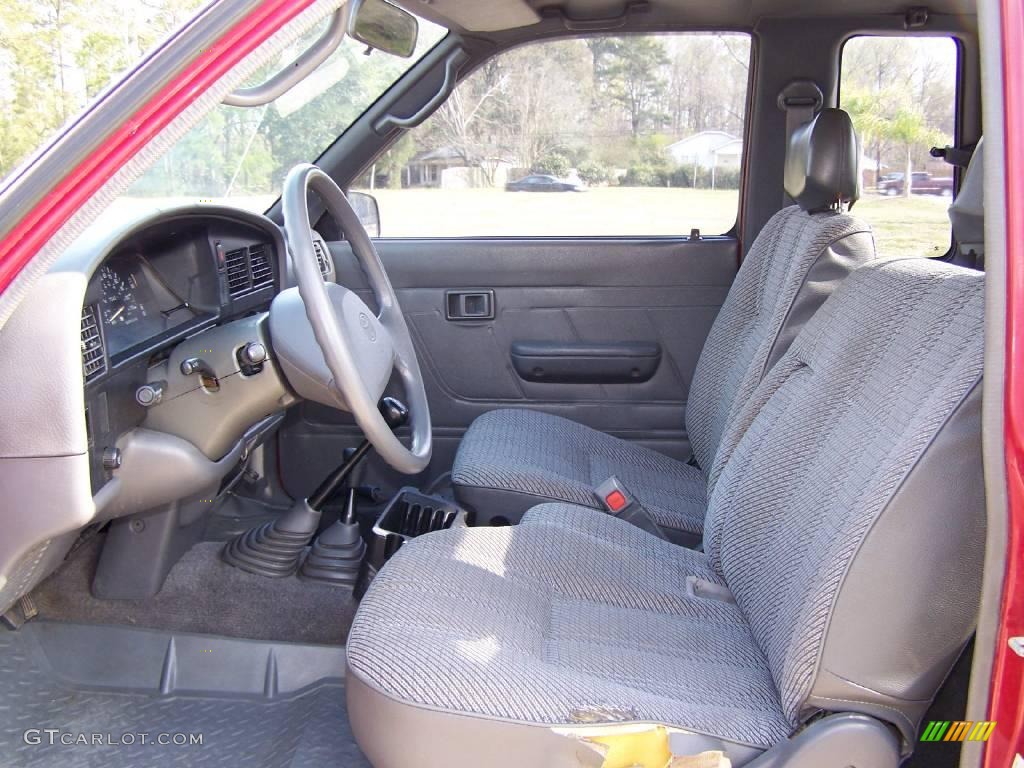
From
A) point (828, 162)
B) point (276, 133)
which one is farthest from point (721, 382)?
point (276, 133)

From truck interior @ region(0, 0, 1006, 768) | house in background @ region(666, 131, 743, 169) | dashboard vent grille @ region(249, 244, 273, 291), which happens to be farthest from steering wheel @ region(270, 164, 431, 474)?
house in background @ region(666, 131, 743, 169)

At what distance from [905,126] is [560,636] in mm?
1770

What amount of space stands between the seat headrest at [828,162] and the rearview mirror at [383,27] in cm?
84

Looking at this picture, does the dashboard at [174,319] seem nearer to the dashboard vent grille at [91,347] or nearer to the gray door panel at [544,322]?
the dashboard vent grille at [91,347]

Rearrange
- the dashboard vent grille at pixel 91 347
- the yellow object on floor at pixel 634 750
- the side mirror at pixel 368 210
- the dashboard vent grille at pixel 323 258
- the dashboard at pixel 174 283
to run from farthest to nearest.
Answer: the side mirror at pixel 368 210 → the dashboard vent grille at pixel 323 258 → the dashboard at pixel 174 283 → the dashboard vent grille at pixel 91 347 → the yellow object on floor at pixel 634 750

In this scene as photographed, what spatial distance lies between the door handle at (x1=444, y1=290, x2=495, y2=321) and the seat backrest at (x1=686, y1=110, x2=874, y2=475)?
0.80m

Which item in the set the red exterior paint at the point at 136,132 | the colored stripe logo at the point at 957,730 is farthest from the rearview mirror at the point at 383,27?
the colored stripe logo at the point at 957,730

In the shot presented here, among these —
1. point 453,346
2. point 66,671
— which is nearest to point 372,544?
point 66,671

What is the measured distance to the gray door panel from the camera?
8.73 ft

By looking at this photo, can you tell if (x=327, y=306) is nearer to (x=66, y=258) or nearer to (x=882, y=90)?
(x=66, y=258)

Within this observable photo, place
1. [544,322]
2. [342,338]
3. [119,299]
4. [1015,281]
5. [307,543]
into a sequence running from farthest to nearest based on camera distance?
[544,322]
[307,543]
[119,299]
[342,338]
[1015,281]

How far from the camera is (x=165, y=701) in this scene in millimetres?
1795

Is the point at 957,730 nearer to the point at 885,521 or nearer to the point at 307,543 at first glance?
the point at 885,521

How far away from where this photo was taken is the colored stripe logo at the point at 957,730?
1003 mm
